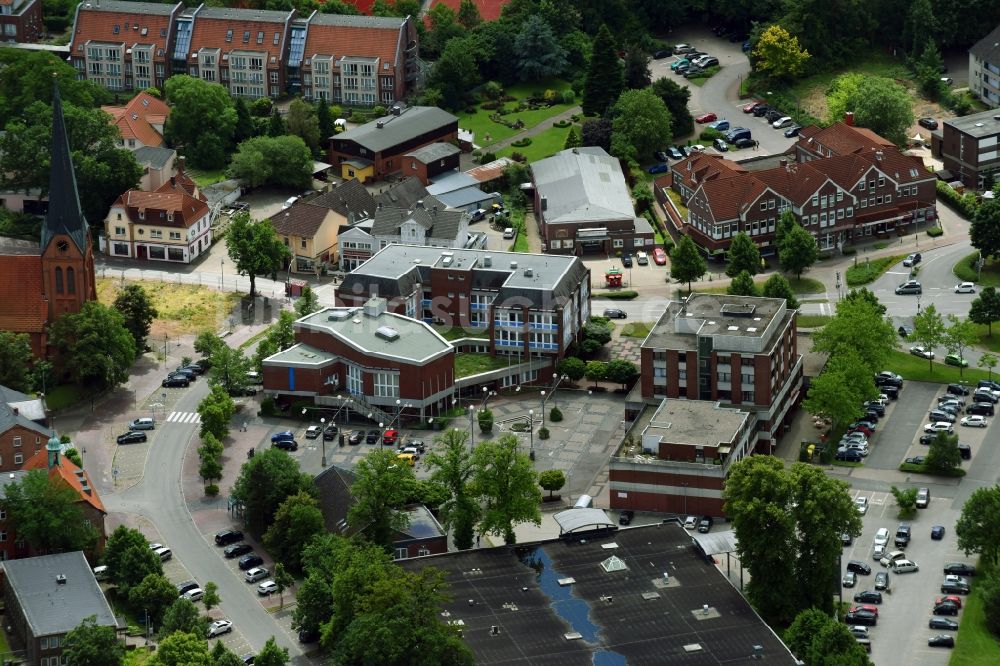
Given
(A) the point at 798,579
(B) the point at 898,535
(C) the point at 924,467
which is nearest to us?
(A) the point at 798,579

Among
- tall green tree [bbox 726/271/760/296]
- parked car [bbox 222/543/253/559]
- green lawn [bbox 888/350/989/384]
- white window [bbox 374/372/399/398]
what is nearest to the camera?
parked car [bbox 222/543/253/559]

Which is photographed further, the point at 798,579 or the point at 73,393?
the point at 73,393

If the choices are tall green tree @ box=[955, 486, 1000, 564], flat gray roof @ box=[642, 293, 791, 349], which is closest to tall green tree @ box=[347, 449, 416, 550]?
flat gray roof @ box=[642, 293, 791, 349]

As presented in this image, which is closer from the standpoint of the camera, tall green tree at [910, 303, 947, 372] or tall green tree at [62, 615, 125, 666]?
tall green tree at [62, 615, 125, 666]

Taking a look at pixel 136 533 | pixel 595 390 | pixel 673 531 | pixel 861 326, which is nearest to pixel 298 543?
pixel 136 533

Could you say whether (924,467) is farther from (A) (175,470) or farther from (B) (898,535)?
(A) (175,470)

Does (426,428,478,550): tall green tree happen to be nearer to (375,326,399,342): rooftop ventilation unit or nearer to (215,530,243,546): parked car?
(215,530,243,546): parked car

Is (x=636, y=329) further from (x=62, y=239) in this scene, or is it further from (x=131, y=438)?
(x=62, y=239)

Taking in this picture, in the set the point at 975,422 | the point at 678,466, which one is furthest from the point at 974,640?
the point at 975,422
